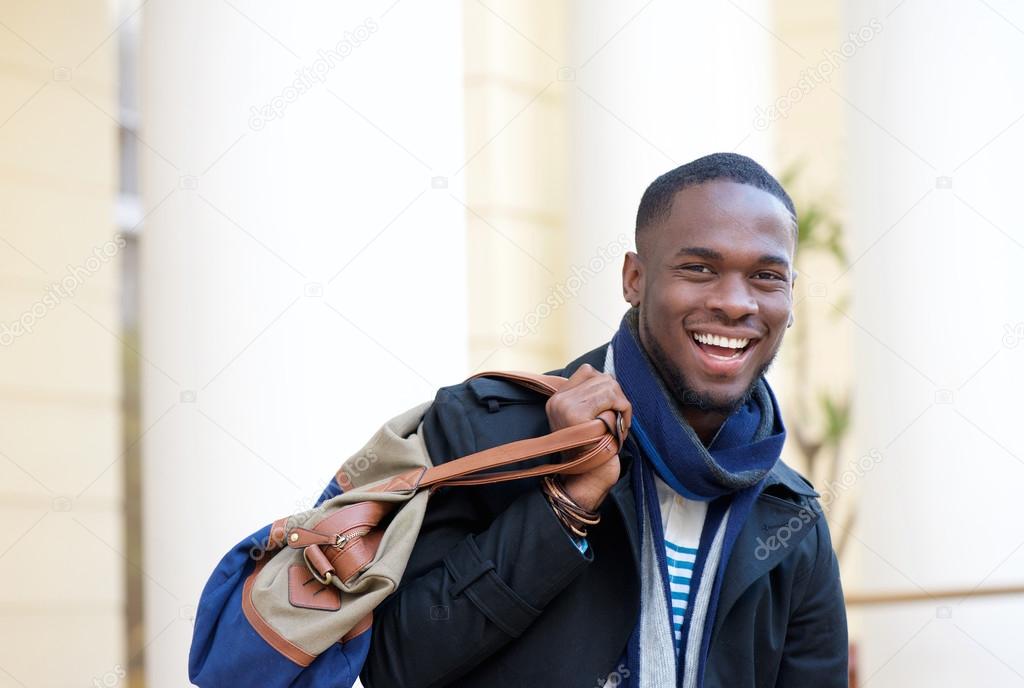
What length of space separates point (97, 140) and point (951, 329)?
387 centimetres

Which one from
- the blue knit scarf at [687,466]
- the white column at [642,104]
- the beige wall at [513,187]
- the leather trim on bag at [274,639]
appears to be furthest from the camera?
the beige wall at [513,187]

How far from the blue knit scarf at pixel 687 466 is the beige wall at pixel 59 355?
353 cm

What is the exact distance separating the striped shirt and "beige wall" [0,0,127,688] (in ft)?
11.5

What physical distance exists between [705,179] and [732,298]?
257 millimetres

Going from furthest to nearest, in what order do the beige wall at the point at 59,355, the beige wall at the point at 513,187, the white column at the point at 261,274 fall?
the beige wall at the point at 513,187, the beige wall at the point at 59,355, the white column at the point at 261,274

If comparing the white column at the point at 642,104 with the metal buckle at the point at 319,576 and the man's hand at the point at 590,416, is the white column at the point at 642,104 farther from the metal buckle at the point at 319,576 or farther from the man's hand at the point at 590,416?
the metal buckle at the point at 319,576

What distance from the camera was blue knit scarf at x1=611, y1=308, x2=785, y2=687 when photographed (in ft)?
7.36

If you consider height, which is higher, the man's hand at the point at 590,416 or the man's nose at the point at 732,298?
the man's nose at the point at 732,298

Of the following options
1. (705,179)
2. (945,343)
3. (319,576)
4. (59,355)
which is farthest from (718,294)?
(59,355)

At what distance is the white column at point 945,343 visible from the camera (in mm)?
4422

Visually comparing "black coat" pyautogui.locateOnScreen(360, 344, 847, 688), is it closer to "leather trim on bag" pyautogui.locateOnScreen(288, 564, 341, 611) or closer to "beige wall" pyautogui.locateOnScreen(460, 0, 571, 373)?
"leather trim on bag" pyautogui.locateOnScreen(288, 564, 341, 611)

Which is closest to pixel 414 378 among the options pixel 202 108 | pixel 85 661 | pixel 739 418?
pixel 202 108

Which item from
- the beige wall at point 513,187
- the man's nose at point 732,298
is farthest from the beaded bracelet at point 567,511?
the beige wall at point 513,187

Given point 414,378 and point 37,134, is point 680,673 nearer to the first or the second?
point 414,378
